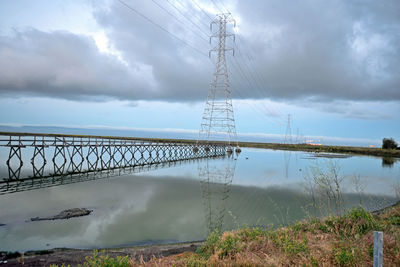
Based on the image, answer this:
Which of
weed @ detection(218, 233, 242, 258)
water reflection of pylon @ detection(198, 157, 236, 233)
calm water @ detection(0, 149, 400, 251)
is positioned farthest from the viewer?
water reflection of pylon @ detection(198, 157, 236, 233)

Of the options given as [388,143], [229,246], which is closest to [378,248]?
[229,246]

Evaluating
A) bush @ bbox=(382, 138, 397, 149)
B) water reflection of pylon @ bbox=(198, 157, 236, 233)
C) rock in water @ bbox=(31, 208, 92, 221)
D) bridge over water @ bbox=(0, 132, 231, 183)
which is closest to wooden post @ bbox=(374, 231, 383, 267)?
water reflection of pylon @ bbox=(198, 157, 236, 233)

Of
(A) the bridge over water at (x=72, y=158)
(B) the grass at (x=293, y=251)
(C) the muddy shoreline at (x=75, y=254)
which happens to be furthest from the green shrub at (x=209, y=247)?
(A) the bridge over water at (x=72, y=158)

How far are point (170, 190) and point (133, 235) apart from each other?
6.77 meters

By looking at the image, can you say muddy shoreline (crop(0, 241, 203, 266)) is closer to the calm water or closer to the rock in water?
the calm water

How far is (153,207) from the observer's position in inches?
447

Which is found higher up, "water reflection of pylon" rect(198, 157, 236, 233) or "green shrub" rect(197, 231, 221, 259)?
"green shrub" rect(197, 231, 221, 259)

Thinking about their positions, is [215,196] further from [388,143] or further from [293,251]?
[388,143]

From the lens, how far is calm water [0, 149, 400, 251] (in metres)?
7.91

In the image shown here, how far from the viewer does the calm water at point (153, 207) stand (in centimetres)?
791

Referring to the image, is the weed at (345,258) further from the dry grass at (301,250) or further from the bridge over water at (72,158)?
the bridge over water at (72,158)

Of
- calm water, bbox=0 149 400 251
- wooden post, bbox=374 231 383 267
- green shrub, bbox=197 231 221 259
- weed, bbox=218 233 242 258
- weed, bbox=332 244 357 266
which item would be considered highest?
wooden post, bbox=374 231 383 267

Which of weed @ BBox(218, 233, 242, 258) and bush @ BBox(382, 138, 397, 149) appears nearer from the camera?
weed @ BBox(218, 233, 242, 258)

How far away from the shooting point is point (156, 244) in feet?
24.8
